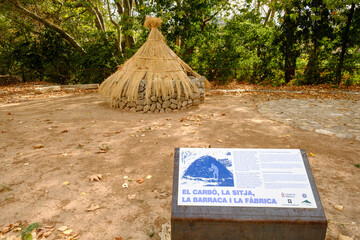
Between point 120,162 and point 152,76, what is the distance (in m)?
3.76

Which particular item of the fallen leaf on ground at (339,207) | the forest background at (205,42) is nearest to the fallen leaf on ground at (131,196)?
the fallen leaf on ground at (339,207)

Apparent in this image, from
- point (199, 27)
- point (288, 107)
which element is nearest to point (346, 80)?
point (288, 107)

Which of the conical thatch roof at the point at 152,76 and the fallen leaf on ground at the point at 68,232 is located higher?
the conical thatch roof at the point at 152,76

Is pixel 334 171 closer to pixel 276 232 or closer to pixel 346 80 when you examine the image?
pixel 276 232

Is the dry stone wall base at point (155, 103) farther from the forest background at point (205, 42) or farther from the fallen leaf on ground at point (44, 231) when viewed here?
the fallen leaf on ground at point (44, 231)

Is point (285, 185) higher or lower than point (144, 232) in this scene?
higher

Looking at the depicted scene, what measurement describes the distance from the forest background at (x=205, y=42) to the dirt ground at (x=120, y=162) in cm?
537

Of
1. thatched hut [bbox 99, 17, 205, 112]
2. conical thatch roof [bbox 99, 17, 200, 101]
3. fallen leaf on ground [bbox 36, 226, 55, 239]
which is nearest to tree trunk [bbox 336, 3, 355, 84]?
thatched hut [bbox 99, 17, 205, 112]

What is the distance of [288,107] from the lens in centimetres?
763

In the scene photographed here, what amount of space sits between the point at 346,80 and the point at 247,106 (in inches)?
234

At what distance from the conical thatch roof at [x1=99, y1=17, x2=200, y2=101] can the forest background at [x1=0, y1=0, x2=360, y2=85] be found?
2829mm

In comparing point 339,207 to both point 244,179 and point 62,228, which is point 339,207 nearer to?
point 244,179

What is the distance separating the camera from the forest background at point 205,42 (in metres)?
10.6

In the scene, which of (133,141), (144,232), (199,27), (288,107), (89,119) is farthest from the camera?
(199,27)
